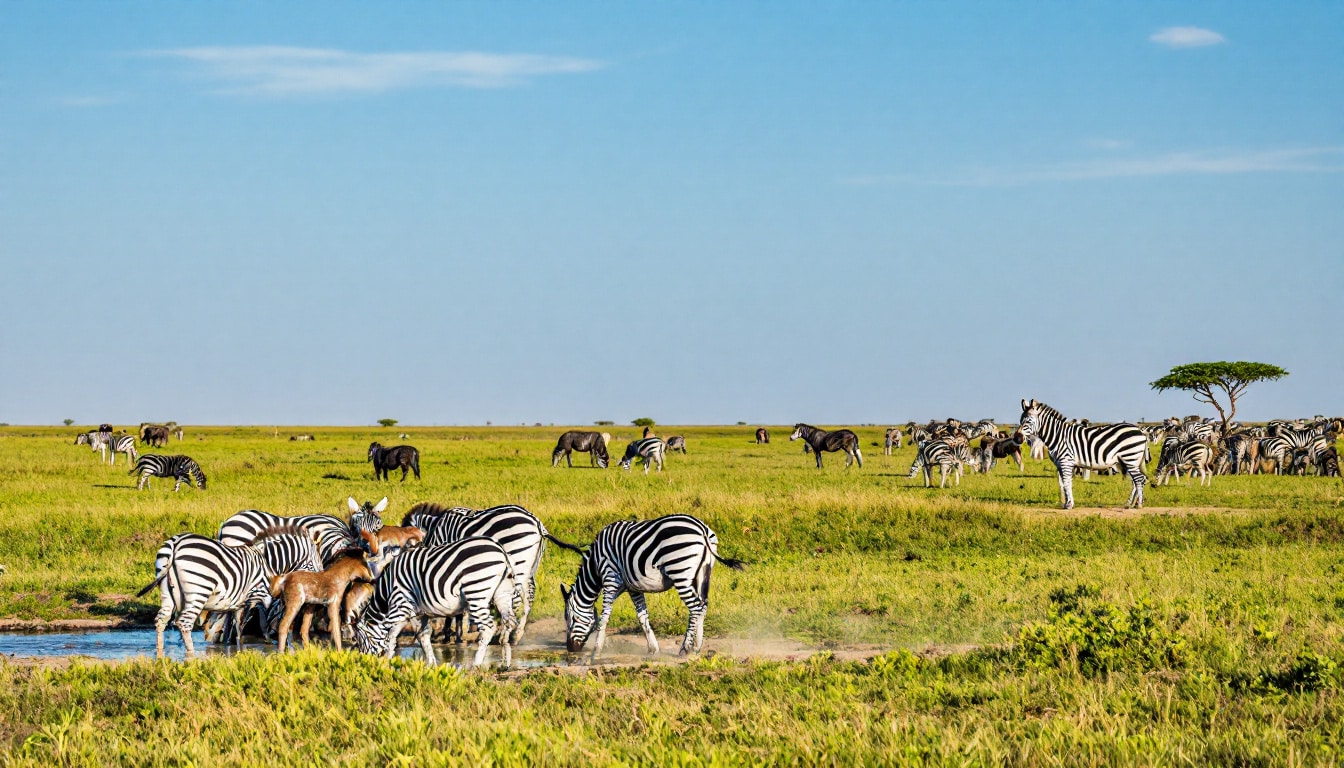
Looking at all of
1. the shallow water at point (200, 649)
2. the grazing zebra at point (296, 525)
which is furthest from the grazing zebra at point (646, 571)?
the grazing zebra at point (296, 525)

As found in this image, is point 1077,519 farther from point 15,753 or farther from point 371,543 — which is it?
point 15,753

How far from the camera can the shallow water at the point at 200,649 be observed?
1440 centimetres

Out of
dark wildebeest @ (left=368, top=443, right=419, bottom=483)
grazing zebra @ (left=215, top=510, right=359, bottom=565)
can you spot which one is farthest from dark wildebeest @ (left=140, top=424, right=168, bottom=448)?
grazing zebra @ (left=215, top=510, right=359, bottom=565)

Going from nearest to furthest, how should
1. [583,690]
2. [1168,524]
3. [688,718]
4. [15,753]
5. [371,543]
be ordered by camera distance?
1. [15,753]
2. [688,718]
3. [583,690]
4. [371,543]
5. [1168,524]

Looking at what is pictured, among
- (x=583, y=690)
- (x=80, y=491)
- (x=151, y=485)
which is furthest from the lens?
(x=151, y=485)

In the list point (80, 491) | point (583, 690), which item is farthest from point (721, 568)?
point (80, 491)

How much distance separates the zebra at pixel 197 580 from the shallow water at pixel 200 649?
0.54 m

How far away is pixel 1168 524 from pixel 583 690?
18.1m

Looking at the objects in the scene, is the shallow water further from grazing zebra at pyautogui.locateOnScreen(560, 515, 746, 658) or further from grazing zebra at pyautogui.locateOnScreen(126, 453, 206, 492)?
grazing zebra at pyautogui.locateOnScreen(126, 453, 206, 492)

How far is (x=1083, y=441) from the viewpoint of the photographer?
3222cm

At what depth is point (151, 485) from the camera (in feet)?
131

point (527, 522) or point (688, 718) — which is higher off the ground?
point (527, 522)

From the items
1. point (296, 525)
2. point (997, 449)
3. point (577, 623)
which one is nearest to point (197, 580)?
point (577, 623)

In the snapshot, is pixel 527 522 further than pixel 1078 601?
Yes
